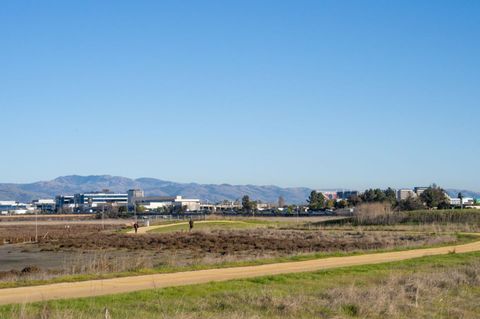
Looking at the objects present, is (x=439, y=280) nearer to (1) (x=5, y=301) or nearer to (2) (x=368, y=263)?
(2) (x=368, y=263)

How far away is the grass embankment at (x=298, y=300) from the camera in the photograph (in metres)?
16.5

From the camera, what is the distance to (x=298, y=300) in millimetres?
17984

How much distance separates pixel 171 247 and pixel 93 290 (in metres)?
31.4

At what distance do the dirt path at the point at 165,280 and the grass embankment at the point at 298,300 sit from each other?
171cm

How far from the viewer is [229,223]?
3989 inches

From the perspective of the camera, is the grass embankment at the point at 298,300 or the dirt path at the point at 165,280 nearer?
the grass embankment at the point at 298,300

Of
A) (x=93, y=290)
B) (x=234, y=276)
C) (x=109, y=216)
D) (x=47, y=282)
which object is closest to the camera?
(x=93, y=290)

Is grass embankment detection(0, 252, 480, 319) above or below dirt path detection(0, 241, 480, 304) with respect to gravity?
above

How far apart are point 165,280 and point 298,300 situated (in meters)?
8.36

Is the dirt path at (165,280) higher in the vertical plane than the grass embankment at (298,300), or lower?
lower

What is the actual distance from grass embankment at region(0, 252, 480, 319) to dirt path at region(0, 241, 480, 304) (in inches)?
67.2

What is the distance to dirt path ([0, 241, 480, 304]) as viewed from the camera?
21172mm

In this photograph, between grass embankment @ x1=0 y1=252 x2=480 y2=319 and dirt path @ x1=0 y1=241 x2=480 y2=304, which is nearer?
grass embankment @ x1=0 y1=252 x2=480 y2=319

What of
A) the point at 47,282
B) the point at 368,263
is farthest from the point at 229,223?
the point at 47,282
